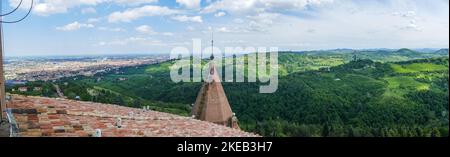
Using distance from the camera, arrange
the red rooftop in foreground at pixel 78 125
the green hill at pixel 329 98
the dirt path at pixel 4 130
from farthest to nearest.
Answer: the green hill at pixel 329 98, the red rooftop in foreground at pixel 78 125, the dirt path at pixel 4 130

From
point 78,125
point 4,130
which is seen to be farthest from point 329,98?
point 4,130

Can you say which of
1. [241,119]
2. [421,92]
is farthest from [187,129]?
→ [421,92]

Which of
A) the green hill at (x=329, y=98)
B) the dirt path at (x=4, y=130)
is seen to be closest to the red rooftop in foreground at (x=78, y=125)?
the dirt path at (x=4, y=130)

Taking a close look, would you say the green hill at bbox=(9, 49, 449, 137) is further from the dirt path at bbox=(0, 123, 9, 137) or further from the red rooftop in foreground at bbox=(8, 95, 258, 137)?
the dirt path at bbox=(0, 123, 9, 137)

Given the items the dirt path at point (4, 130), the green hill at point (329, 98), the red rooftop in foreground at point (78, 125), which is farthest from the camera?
the green hill at point (329, 98)

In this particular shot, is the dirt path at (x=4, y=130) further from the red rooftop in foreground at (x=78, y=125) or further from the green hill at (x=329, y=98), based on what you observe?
the green hill at (x=329, y=98)

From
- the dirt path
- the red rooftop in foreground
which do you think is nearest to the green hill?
the red rooftop in foreground

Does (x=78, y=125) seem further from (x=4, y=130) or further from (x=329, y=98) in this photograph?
(x=329, y=98)

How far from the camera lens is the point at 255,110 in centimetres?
6894

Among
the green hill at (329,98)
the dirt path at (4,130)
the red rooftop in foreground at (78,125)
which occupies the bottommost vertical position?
the green hill at (329,98)

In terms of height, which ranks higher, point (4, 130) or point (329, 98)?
point (4, 130)

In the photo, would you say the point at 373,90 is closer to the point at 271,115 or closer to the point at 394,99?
the point at 394,99

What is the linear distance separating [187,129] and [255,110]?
6335 centimetres

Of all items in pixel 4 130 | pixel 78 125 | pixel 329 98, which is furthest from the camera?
pixel 329 98
